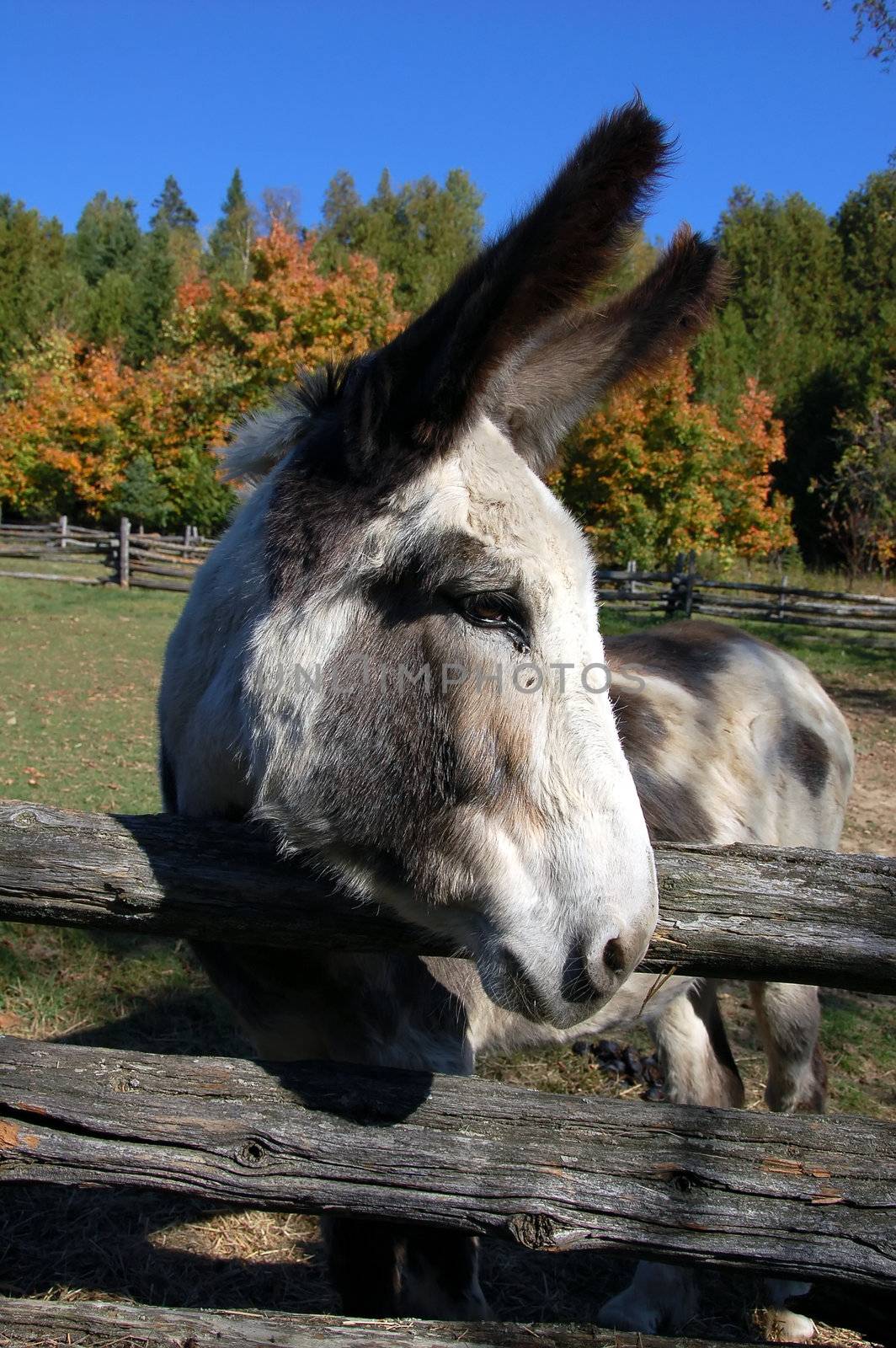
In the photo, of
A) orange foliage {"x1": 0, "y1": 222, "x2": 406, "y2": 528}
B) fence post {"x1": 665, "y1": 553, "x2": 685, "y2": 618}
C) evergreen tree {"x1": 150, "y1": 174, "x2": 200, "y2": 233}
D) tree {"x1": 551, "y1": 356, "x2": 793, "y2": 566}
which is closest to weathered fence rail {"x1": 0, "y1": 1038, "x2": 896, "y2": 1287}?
orange foliage {"x1": 0, "y1": 222, "x2": 406, "y2": 528}

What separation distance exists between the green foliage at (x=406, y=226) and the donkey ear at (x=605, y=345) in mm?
31118

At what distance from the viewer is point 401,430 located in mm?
1716

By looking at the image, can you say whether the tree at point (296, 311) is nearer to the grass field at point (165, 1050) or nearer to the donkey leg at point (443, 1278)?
the grass field at point (165, 1050)

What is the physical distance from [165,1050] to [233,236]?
59829mm

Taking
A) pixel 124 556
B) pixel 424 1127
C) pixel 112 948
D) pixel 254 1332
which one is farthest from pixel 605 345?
pixel 124 556

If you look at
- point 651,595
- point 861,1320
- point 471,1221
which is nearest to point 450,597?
point 471,1221

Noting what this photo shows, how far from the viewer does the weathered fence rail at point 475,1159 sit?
1.93 m

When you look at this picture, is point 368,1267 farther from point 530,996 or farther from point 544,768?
point 544,768

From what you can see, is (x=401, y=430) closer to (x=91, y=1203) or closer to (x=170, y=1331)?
(x=170, y=1331)

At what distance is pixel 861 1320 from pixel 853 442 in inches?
1283

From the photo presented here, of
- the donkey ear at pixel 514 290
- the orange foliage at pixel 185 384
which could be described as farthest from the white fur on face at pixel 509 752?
the orange foliage at pixel 185 384

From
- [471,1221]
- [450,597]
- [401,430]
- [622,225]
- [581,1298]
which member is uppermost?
[622,225]

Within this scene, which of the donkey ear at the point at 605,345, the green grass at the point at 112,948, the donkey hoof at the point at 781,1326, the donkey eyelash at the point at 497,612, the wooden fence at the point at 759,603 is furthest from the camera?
the wooden fence at the point at 759,603

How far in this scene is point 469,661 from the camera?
5.49ft
